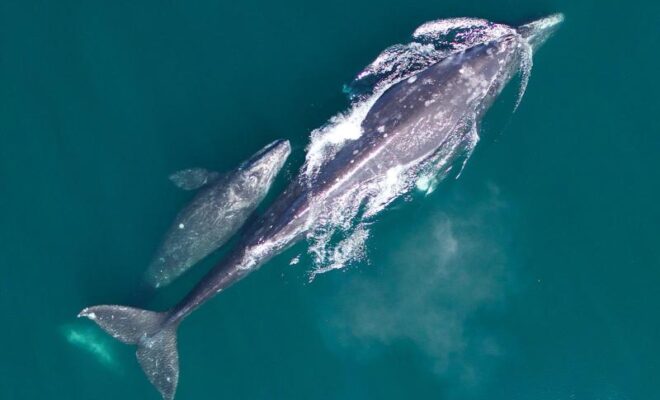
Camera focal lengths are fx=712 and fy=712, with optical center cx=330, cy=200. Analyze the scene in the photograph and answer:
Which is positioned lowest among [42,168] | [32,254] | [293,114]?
[293,114]

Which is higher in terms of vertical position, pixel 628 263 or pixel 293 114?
pixel 293 114

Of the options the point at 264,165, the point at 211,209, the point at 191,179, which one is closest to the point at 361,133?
the point at 264,165

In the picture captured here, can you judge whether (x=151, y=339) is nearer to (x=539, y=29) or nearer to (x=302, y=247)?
(x=302, y=247)

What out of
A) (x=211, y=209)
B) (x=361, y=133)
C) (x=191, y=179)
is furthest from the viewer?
(x=191, y=179)

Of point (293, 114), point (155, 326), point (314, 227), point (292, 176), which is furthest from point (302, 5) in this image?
point (155, 326)

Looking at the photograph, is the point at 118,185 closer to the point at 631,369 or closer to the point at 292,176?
the point at 292,176

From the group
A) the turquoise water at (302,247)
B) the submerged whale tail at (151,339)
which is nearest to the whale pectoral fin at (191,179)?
the turquoise water at (302,247)

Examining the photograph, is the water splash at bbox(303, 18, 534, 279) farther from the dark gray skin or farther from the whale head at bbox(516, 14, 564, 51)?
the dark gray skin
